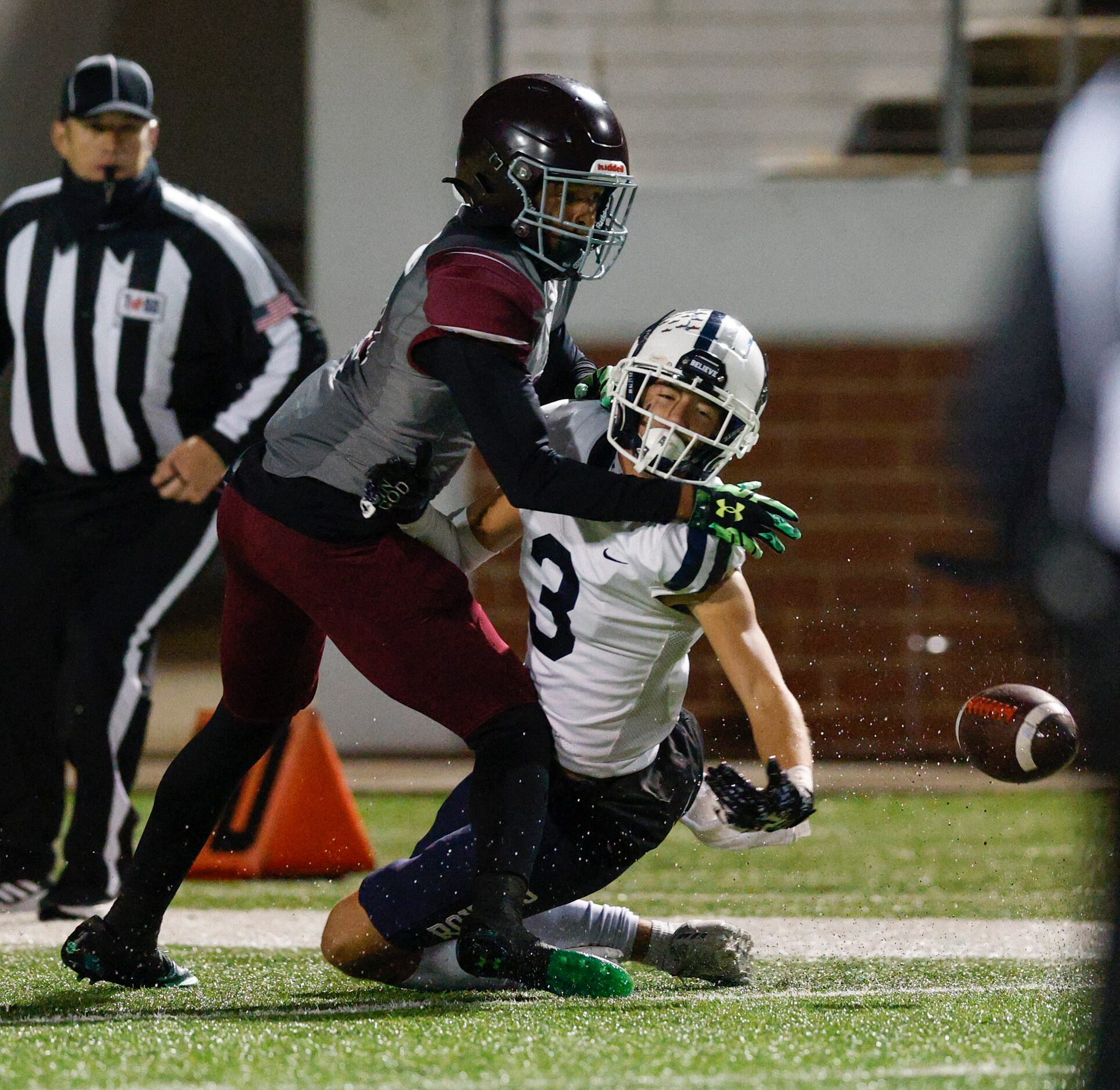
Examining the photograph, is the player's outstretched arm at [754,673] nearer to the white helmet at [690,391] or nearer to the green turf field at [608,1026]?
the white helmet at [690,391]

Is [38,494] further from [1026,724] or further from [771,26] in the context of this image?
[771,26]

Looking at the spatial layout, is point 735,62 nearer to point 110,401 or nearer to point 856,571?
point 856,571

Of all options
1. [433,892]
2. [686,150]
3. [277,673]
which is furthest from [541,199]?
[686,150]

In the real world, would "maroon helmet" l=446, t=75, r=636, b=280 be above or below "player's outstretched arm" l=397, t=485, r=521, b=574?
above

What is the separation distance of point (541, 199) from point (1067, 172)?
5.03 feet

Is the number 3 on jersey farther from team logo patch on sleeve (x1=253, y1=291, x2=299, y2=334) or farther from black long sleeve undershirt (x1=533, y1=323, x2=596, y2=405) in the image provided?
team logo patch on sleeve (x1=253, y1=291, x2=299, y2=334)

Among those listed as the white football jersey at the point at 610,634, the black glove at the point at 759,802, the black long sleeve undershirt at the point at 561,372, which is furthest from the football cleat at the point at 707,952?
the black long sleeve undershirt at the point at 561,372

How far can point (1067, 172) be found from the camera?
1.67 metres

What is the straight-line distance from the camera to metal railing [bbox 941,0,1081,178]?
8070 mm

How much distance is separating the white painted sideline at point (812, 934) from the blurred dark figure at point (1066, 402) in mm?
1923

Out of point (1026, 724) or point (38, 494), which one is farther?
point (38, 494)

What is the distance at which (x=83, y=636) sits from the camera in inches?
179

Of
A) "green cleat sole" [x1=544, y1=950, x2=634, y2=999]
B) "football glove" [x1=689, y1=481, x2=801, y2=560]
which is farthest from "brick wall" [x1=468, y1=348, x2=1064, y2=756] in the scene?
"football glove" [x1=689, y1=481, x2=801, y2=560]

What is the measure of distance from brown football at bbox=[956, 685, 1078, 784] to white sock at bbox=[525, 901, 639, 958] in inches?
27.8
